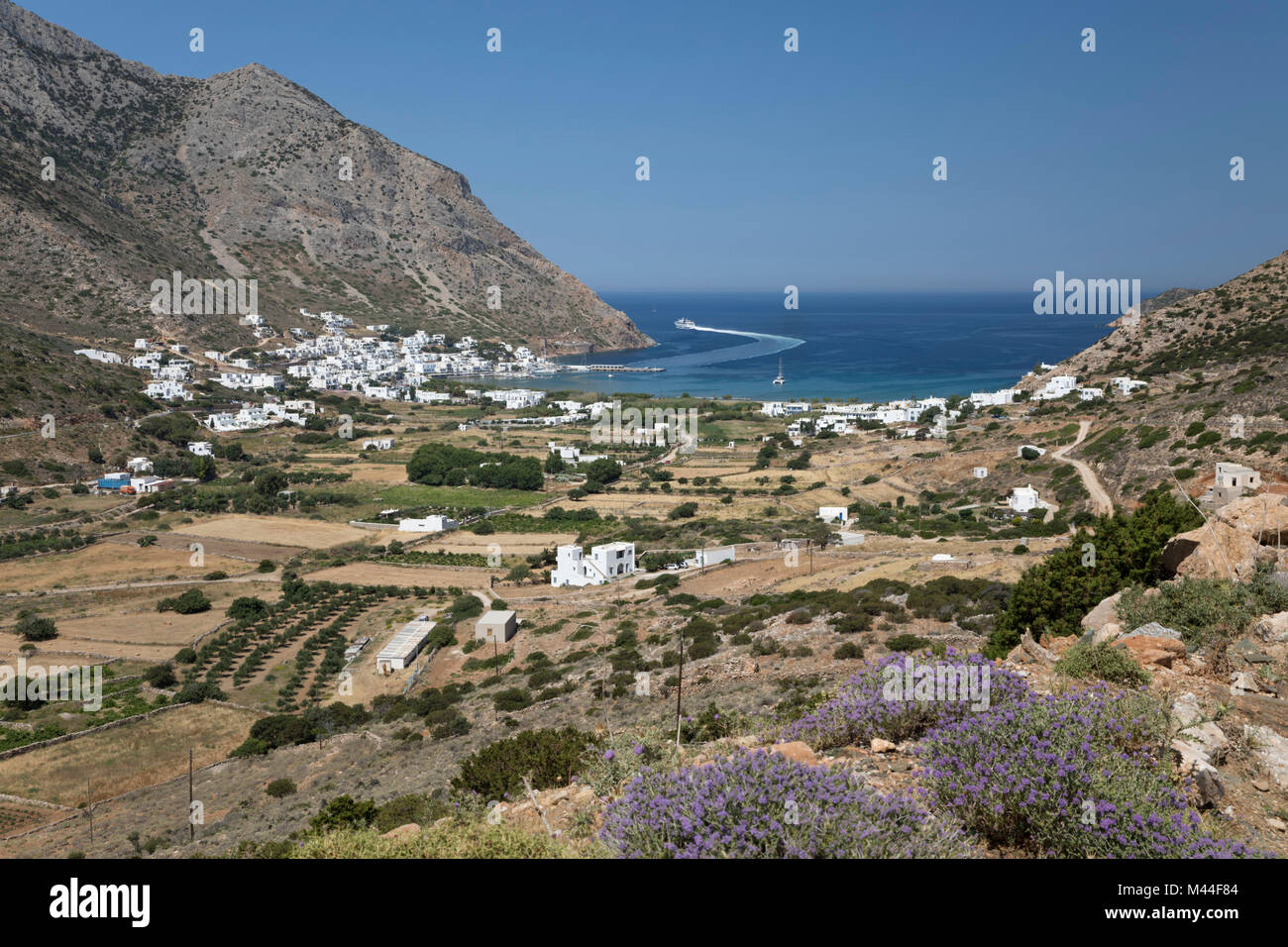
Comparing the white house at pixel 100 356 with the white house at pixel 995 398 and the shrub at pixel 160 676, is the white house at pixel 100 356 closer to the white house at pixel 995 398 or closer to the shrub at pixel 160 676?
the shrub at pixel 160 676

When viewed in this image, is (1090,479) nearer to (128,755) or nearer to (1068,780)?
(1068,780)

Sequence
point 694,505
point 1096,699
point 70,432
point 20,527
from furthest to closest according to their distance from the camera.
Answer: point 70,432, point 694,505, point 20,527, point 1096,699

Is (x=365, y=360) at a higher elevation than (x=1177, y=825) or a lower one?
higher

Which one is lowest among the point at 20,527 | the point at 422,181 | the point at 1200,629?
the point at 20,527

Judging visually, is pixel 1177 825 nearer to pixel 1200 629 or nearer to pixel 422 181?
pixel 1200 629

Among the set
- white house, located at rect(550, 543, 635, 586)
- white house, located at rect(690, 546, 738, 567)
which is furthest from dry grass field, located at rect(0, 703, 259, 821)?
white house, located at rect(690, 546, 738, 567)

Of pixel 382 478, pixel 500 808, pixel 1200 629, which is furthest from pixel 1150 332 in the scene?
pixel 500 808

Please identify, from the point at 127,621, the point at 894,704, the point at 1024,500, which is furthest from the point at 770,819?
the point at 1024,500

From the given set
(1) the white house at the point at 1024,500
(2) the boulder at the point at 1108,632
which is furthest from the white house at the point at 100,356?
(2) the boulder at the point at 1108,632
